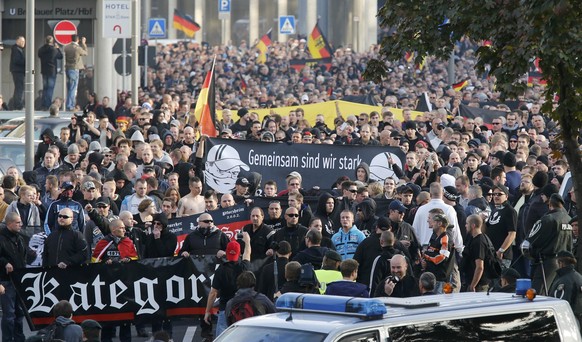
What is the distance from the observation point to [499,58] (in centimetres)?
1268

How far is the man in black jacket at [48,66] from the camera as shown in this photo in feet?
104

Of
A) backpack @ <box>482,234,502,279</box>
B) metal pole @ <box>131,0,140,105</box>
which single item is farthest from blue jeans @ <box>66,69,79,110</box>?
backpack @ <box>482,234,502,279</box>

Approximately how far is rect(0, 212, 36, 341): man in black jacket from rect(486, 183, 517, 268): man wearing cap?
501 centimetres

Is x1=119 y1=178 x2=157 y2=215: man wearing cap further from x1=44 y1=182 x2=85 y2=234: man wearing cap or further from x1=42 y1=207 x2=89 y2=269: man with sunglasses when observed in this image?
x1=42 y1=207 x2=89 y2=269: man with sunglasses

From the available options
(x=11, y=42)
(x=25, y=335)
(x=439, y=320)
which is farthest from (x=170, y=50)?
(x=439, y=320)

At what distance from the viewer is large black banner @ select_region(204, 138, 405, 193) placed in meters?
18.4

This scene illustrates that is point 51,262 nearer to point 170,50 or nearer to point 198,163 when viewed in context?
point 198,163

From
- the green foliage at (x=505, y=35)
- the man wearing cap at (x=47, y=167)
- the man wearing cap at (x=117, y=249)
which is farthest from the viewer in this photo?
the man wearing cap at (x=47, y=167)

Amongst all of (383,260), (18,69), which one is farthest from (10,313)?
(18,69)

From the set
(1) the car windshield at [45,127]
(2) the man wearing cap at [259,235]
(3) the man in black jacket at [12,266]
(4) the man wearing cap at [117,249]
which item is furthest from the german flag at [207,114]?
(3) the man in black jacket at [12,266]

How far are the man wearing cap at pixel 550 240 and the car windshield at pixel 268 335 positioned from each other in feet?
18.8

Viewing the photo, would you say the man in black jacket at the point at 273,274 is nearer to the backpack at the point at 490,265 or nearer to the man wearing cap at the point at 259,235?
the man wearing cap at the point at 259,235

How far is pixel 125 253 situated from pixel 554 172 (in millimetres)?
6125

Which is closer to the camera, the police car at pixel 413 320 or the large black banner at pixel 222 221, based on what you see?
the police car at pixel 413 320
